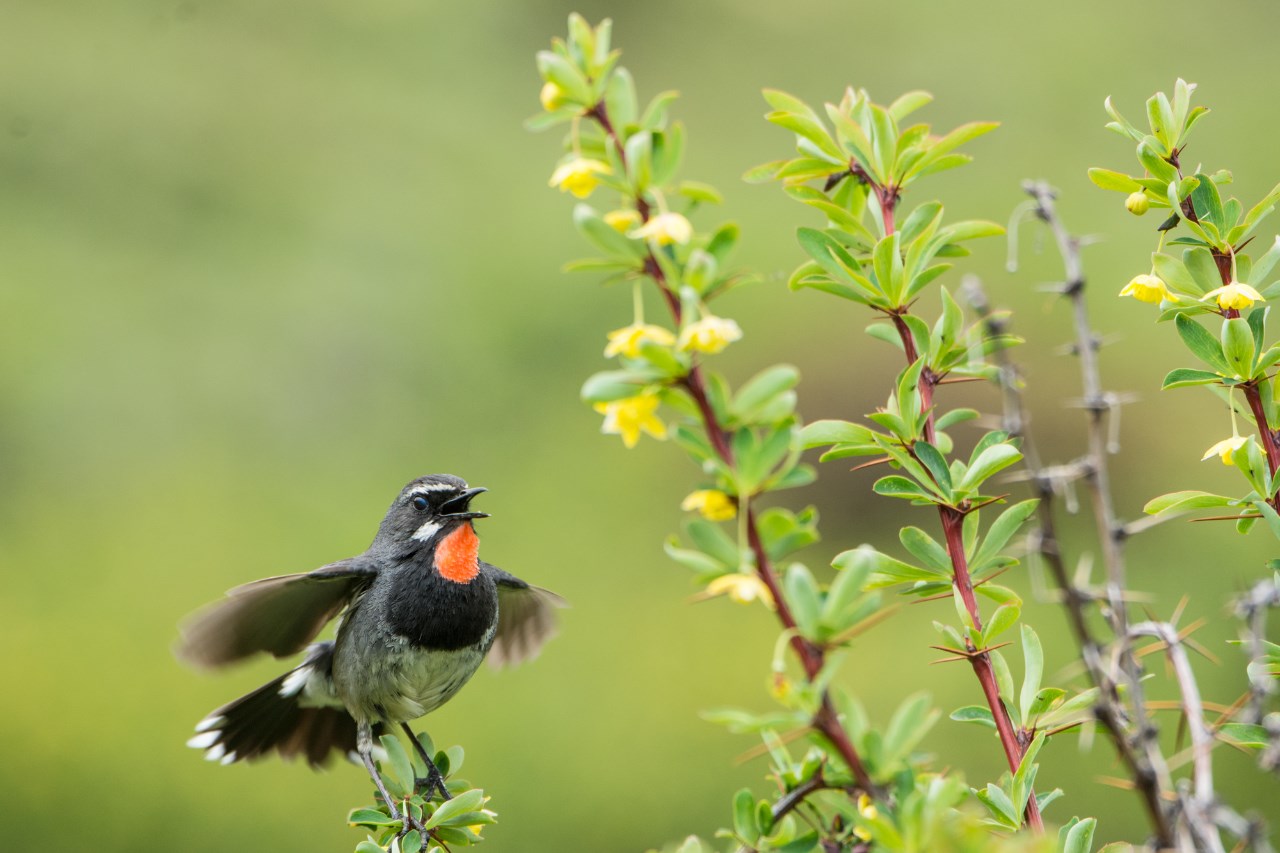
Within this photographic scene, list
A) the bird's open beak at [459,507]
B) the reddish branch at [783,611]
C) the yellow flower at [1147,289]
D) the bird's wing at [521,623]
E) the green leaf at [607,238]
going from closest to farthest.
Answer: the reddish branch at [783,611] < the green leaf at [607,238] < the yellow flower at [1147,289] < the bird's open beak at [459,507] < the bird's wing at [521,623]

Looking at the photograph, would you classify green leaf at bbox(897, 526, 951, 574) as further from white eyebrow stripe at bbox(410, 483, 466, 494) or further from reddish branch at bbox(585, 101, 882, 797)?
white eyebrow stripe at bbox(410, 483, 466, 494)

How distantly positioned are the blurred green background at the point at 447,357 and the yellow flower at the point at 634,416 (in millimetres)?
4729

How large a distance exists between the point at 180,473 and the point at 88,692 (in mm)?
1765

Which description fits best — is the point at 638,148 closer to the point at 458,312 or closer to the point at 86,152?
the point at 458,312

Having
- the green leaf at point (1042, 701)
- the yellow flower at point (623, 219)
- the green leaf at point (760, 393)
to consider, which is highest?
the yellow flower at point (623, 219)

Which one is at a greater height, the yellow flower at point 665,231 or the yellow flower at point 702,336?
the yellow flower at point 665,231

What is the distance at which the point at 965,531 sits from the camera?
60.3 inches

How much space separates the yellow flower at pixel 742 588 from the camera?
1042 mm

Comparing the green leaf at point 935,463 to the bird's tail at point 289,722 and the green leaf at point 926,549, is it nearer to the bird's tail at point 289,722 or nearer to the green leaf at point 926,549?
the green leaf at point 926,549

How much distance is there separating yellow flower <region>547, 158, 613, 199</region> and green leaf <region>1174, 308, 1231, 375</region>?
2.32 ft

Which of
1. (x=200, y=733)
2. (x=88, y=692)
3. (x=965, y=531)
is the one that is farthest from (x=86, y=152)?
(x=965, y=531)

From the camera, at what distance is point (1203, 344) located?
1469 millimetres

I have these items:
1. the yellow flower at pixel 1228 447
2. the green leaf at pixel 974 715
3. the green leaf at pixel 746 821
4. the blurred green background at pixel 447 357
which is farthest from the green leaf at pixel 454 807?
the blurred green background at pixel 447 357

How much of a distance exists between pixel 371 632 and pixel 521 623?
655mm
